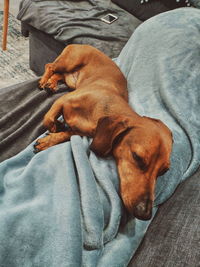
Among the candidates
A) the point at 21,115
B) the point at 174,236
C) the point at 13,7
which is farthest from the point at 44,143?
the point at 13,7

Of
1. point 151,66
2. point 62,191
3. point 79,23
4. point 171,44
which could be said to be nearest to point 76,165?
point 62,191

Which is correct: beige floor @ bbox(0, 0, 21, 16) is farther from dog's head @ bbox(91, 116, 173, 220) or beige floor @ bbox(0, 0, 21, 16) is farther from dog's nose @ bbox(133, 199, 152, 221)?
dog's nose @ bbox(133, 199, 152, 221)

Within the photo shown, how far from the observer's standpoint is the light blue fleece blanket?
3.30 feet

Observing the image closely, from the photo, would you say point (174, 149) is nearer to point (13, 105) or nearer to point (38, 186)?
point (38, 186)

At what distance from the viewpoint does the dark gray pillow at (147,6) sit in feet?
9.66

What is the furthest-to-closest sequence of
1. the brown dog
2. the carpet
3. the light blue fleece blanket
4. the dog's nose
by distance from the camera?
1. the carpet
2. the brown dog
3. the dog's nose
4. the light blue fleece blanket

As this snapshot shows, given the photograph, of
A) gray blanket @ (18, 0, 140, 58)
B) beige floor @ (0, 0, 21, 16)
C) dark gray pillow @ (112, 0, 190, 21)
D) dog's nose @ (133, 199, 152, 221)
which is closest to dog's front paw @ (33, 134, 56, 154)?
dog's nose @ (133, 199, 152, 221)

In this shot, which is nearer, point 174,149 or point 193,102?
point 174,149

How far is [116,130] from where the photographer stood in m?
1.33

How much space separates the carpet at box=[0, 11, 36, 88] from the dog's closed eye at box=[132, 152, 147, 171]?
2.11 m

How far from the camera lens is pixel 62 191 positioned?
3.75 ft

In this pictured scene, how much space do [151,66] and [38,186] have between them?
1.07m

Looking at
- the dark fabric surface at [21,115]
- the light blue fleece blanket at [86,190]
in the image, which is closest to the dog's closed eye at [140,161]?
the light blue fleece blanket at [86,190]

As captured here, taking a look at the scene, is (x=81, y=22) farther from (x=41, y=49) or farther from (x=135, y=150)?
(x=135, y=150)
